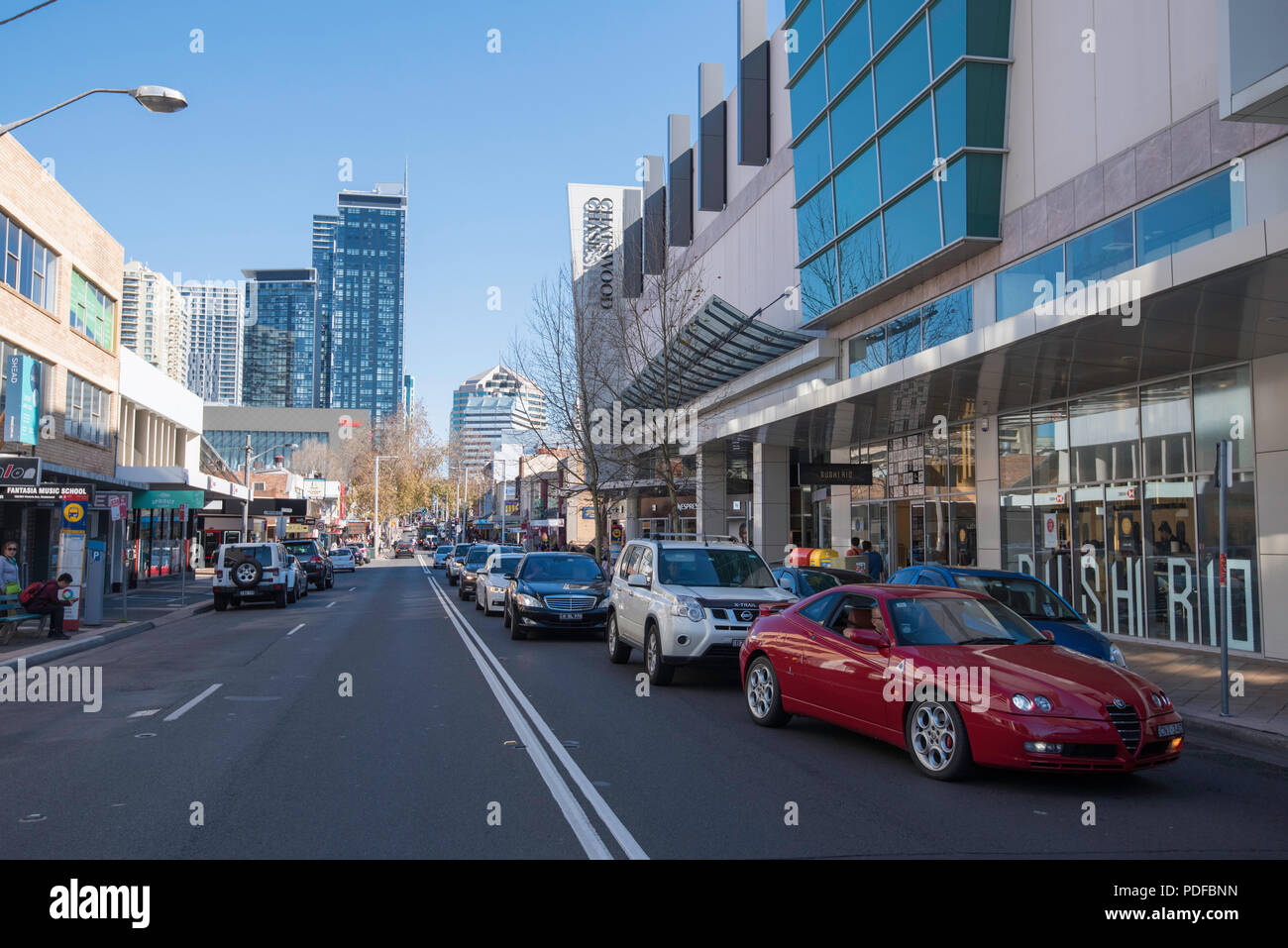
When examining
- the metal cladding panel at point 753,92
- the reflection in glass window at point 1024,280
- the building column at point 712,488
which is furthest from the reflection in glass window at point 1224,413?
the metal cladding panel at point 753,92

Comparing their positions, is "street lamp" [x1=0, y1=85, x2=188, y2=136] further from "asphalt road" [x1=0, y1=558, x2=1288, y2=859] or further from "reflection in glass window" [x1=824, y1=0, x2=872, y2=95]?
"reflection in glass window" [x1=824, y1=0, x2=872, y2=95]

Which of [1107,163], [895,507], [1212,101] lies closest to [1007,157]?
[1107,163]

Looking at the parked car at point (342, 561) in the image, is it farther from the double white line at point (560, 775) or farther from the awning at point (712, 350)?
the double white line at point (560, 775)

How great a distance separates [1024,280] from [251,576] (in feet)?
69.4

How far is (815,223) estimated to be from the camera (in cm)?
2519

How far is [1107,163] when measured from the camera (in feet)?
52.9

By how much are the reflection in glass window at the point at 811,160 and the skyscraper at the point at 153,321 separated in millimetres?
169651

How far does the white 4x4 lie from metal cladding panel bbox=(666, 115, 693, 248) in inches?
1078

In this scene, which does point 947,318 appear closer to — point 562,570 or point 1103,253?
point 1103,253

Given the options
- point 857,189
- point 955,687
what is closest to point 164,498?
point 857,189

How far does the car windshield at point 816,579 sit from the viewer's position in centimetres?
1508
